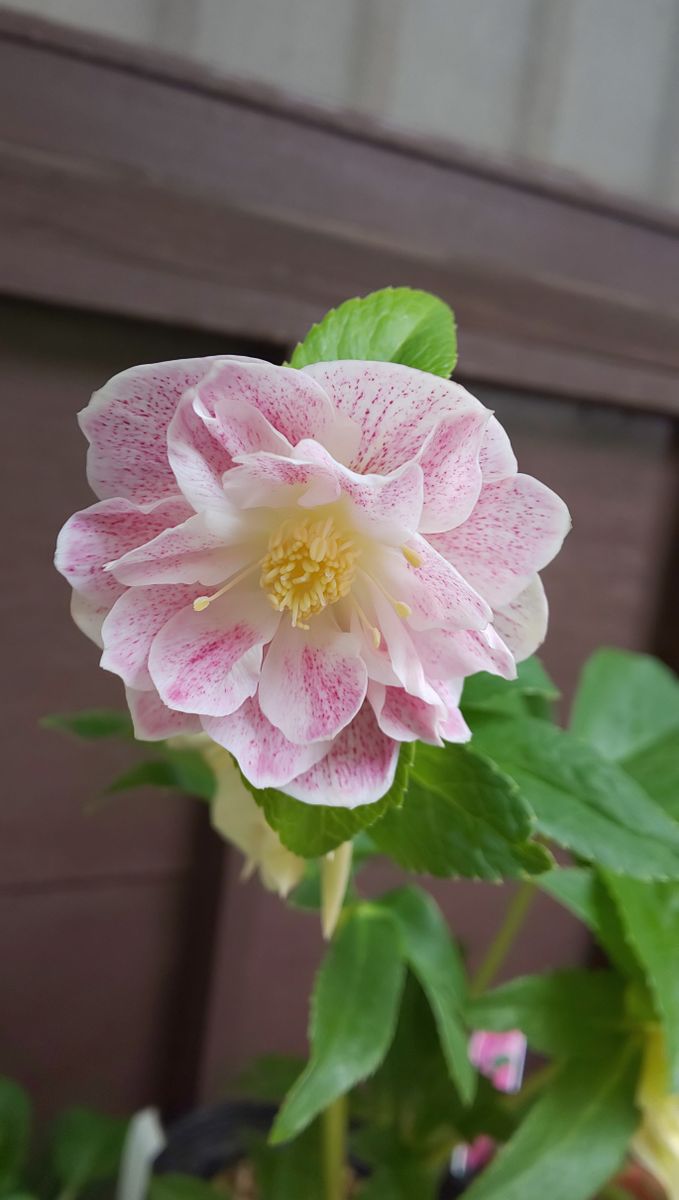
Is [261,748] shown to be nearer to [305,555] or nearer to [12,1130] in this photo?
[305,555]

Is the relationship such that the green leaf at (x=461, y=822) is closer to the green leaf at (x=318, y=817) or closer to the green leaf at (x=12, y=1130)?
the green leaf at (x=318, y=817)

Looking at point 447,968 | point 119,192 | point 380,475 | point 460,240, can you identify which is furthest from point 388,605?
point 460,240

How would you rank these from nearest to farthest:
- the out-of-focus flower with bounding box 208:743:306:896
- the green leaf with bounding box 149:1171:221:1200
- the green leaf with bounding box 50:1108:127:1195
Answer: the out-of-focus flower with bounding box 208:743:306:896
the green leaf with bounding box 149:1171:221:1200
the green leaf with bounding box 50:1108:127:1195

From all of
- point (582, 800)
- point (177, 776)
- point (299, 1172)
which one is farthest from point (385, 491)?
point (299, 1172)

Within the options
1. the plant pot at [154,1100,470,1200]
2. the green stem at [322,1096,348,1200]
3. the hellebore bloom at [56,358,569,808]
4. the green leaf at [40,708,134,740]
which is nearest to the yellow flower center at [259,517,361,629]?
the hellebore bloom at [56,358,569,808]

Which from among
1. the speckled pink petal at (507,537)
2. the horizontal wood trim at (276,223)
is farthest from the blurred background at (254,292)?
the speckled pink petal at (507,537)

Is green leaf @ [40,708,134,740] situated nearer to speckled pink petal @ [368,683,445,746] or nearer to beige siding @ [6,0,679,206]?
speckled pink petal @ [368,683,445,746]
